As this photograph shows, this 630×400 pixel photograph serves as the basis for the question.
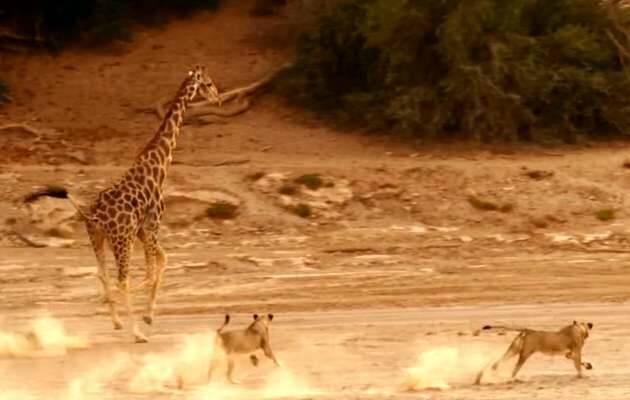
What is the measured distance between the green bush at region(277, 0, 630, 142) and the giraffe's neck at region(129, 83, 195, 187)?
794 centimetres

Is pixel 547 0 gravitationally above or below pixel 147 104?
above

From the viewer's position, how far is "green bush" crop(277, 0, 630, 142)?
86.6 feet

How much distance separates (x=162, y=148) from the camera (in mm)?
18625

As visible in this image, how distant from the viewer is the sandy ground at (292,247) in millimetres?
Answer: 15305

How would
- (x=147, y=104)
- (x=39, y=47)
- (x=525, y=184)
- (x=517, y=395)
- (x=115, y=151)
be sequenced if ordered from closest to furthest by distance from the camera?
(x=517, y=395), (x=525, y=184), (x=115, y=151), (x=147, y=104), (x=39, y=47)

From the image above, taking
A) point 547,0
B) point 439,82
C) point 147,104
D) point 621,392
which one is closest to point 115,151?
point 147,104

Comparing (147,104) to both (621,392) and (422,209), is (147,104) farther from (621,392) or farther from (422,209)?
(621,392)

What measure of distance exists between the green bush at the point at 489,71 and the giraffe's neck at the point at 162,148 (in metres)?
7.94

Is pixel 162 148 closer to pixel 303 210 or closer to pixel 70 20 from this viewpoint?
pixel 303 210

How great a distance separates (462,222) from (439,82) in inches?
144

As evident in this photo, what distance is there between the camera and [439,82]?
26.6m

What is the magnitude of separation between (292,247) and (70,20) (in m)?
9.83

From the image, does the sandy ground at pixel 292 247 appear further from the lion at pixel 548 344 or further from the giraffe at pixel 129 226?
the giraffe at pixel 129 226

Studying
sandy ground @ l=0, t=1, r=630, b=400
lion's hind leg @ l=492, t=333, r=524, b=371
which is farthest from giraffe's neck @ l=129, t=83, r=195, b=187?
lion's hind leg @ l=492, t=333, r=524, b=371
